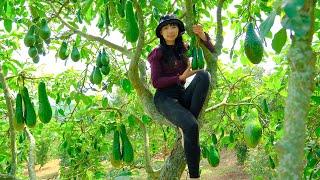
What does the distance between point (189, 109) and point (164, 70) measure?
41 cm

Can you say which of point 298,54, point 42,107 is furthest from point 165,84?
point 298,54

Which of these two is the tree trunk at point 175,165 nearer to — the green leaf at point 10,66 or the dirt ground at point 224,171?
the green leaf at point 10,66

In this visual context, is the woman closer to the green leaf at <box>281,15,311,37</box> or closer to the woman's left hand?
the woman's left hand

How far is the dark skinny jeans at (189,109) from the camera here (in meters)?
2.98

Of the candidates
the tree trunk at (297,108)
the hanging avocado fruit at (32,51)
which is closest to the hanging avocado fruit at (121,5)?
the hanging avocado fruit at (32,51)

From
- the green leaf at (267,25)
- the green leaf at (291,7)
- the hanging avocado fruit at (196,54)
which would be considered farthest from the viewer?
the hanging avocado fruit at (196,54)

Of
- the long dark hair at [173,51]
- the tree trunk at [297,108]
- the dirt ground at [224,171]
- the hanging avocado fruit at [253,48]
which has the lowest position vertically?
the dirt ground at [224,171]

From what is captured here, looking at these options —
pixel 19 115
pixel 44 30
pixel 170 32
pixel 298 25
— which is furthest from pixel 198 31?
pixel 298 25

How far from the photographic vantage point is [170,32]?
330cm

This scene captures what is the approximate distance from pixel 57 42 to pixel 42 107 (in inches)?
55.3

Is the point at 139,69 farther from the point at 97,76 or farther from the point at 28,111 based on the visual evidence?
the point at 28,111

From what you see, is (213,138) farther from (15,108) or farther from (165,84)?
(15,108)

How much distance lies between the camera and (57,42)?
449 centimetres

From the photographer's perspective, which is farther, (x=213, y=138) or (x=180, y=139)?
(x=213, y=138)
